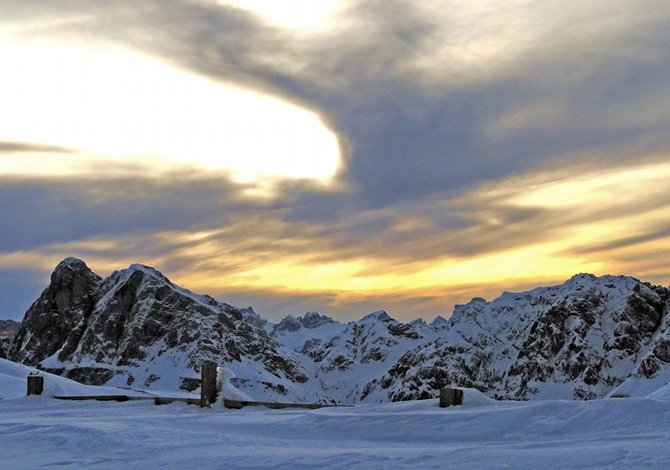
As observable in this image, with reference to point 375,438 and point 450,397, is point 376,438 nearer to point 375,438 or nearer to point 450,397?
point 375,438

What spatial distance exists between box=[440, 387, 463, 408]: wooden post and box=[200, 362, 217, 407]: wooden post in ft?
34.9

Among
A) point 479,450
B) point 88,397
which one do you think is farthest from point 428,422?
point 88,397

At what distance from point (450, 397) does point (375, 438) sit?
3997mm

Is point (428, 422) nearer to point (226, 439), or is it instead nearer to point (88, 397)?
point (226, 439)

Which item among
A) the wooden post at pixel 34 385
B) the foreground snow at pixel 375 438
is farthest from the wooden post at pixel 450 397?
the wooden post at pixel 34 385

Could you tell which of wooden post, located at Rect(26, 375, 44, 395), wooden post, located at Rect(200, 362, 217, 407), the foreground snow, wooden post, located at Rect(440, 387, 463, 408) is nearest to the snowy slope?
the foreground snow

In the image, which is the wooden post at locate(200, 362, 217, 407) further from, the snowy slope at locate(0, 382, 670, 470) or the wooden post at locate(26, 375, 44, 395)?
the wooden post at locate(26, 375, 44, 395)

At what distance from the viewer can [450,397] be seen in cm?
2439

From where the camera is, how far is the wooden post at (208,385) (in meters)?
30.3

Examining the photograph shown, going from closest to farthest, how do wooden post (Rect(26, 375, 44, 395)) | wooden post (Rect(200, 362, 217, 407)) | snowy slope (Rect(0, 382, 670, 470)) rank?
snowy slope (Rect(0, 382, 670, 470)) → wooden post (Rect(200, 362, 217, 407)) → wooden post (Rect(26, 375, 44, 395))

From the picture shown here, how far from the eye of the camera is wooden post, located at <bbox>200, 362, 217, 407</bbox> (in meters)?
30.3

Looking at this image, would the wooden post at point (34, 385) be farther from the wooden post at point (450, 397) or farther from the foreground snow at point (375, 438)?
the wooden post at point (450, 397)

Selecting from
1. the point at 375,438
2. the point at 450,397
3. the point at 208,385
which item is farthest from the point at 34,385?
the point at 450,397

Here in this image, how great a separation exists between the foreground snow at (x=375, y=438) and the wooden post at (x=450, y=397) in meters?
0.31
